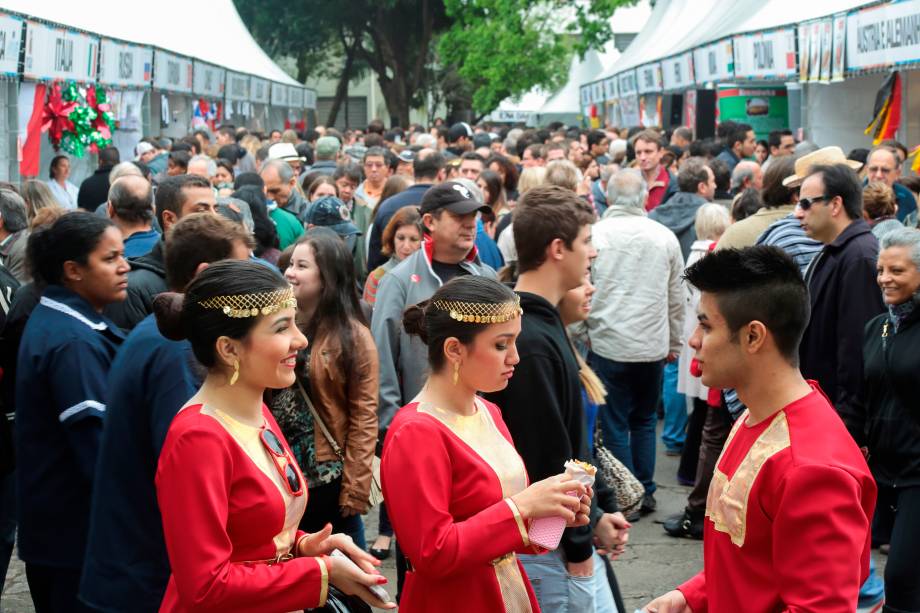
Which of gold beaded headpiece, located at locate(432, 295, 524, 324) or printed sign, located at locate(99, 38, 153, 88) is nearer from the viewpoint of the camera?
gold beaded headpiece, located at locate(432, 295, 524, 324)

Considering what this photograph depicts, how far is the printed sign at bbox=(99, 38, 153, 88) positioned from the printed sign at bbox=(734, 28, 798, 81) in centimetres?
782

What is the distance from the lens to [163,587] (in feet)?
10.6

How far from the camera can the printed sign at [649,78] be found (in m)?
20.5

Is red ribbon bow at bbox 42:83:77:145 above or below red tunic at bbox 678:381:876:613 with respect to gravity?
above

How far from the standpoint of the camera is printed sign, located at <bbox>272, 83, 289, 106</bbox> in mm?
28266

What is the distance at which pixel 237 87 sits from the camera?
23625 mm

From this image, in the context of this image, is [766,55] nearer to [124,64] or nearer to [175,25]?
[124,64]

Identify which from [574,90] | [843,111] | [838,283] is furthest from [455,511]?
[574,90]

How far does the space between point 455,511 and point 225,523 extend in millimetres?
634

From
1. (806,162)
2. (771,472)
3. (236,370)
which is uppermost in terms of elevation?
(806,162)

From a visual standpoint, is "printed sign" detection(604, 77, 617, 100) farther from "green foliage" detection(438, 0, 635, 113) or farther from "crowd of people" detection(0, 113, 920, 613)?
"crowd of people" detection(0, 113, 920, 613)

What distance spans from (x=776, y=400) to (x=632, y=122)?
2270 centimetres

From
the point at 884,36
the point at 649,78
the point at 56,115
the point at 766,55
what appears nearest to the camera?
the point at 884,36

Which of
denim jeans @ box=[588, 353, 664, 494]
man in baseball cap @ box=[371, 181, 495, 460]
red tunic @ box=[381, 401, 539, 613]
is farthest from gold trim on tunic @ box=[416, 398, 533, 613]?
denim jeans @ box=[588, 353, 664, 494]
